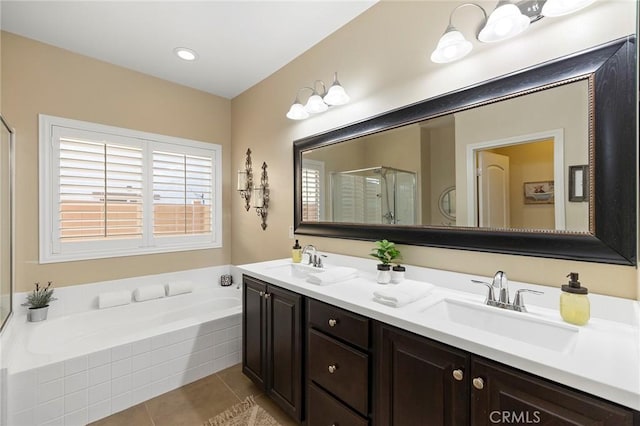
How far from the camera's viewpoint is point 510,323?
1.15 m

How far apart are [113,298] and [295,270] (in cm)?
184

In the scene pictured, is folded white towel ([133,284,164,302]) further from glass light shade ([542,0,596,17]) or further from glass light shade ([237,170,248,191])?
glass light shade ([542,0,596,17])

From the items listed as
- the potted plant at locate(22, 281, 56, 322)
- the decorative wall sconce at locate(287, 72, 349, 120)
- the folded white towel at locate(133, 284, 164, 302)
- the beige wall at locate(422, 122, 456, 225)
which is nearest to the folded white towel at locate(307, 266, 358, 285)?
the beige wall at locate(422, 122, 456, 225)

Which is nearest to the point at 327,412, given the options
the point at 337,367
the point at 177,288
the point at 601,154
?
the point at 337,367

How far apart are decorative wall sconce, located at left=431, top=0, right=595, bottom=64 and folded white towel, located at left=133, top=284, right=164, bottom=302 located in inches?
124

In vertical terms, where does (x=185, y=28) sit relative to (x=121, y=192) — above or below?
above

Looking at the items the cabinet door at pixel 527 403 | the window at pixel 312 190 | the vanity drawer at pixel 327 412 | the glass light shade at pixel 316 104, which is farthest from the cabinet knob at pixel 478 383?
the glass light shade at pixel 316 104

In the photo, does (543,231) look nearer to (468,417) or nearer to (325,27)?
(468,417)

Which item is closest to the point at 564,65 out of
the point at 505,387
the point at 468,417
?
the point at 505,387

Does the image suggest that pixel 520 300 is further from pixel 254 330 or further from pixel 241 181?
pixel 241 181

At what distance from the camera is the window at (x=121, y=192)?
241 centimetres

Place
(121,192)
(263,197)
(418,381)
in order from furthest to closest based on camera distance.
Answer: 1. (263,197)
2. (121,192)
3. (418,381)

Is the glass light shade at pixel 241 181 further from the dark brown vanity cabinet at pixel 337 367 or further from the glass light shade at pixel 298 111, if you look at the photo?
the dark brown vanity cabinet at pixel 337 367

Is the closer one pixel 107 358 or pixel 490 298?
pixel 490 298
